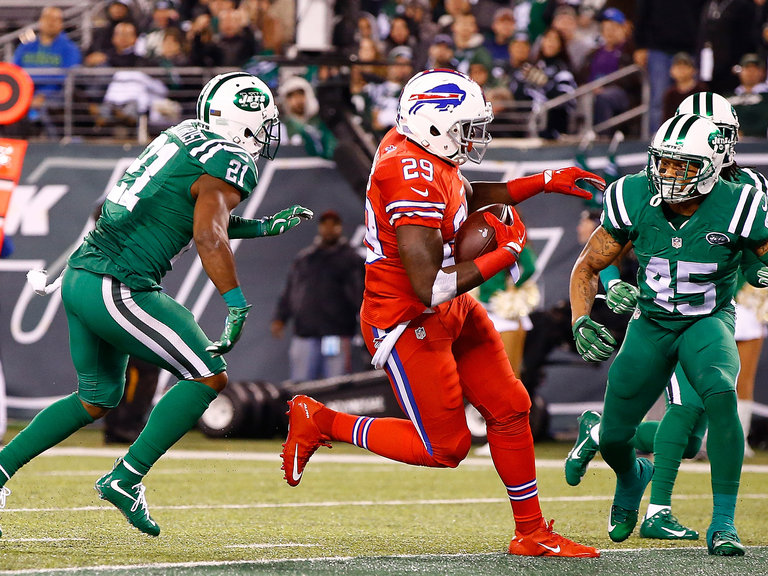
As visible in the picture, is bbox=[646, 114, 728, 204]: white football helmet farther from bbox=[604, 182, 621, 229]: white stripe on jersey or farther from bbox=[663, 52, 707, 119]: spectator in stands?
bbox=[663, 52, 707, 119]: spectator in stands

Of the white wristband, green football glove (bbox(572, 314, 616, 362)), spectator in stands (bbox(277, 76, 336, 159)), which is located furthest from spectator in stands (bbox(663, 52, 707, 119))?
the white wristband

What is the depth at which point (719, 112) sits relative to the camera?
18.4ft

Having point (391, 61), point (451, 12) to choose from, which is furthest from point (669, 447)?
point (451, 12)

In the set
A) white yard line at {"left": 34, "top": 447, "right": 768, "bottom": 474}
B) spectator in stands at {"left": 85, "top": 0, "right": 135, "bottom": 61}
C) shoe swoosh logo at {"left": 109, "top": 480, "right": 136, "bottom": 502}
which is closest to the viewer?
shoe swoosh logo at {"left": 109, "top": 480, "right": 136, "bottom": 502}

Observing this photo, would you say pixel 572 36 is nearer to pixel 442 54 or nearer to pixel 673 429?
pixel 442 54

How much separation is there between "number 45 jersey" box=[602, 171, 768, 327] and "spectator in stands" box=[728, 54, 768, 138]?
5125mm

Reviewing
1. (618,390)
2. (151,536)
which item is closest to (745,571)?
(618,390)

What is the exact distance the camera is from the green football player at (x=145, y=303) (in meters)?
4.62

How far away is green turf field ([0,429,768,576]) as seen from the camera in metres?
4.34

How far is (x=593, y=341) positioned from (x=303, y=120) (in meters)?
6.26

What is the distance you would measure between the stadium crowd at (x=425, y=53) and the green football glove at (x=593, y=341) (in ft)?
18.3

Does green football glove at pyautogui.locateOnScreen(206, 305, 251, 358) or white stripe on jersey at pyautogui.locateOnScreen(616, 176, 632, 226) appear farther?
white stripe on jersey at pyautogui.locateOnScreen(616, 176, 632, 226)

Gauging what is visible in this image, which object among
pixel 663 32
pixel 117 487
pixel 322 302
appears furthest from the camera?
pixel 663 32

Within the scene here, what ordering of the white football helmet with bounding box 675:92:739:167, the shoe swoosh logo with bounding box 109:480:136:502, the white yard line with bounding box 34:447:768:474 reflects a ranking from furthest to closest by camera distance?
the white yard line with bounding box 34:447:768:474 < the white football helmet with bounding box 675:92:739:167 < the shoe swoosh logo with bounding box 109:480:136:502
